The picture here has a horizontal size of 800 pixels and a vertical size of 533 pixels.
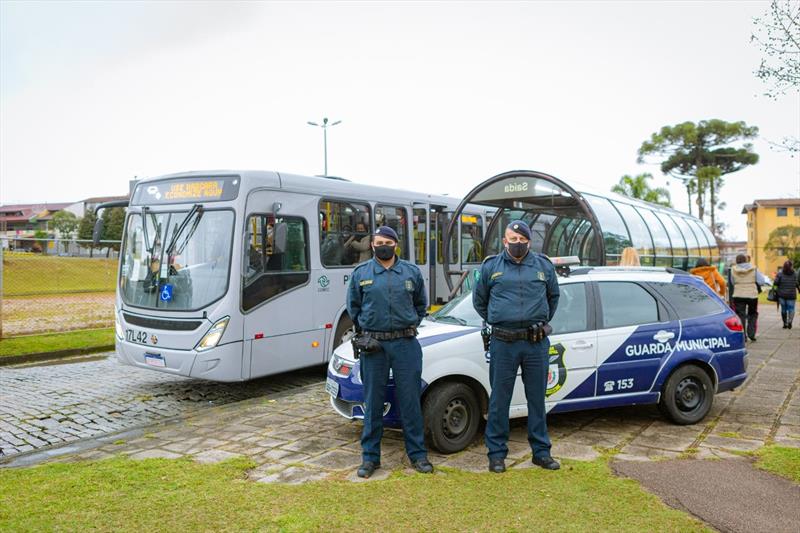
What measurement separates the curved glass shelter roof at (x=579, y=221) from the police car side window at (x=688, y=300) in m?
2.92

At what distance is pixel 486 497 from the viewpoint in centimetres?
465

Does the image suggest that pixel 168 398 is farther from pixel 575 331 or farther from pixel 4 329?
pixel 4 329

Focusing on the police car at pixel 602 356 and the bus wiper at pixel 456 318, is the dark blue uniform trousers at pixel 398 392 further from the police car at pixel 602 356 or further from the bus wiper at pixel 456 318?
the bus wiper at pixel 456 318

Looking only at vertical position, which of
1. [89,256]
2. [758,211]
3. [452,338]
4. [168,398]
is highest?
[758,211]

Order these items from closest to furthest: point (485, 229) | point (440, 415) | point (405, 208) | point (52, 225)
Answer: point (440, 415) → point (405, 208) → point (485, 229) → point (52, 225)

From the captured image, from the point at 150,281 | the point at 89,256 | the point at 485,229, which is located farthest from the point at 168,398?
the point at 89,256

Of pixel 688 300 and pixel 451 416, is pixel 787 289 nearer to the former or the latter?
pixel 688 300

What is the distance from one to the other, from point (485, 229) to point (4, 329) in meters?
10.7

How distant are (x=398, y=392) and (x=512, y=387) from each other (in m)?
0.95

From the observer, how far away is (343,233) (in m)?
10.1

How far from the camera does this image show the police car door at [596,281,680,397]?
637cm

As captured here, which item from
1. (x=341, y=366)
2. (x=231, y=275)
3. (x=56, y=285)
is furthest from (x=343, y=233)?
(x=56, y=285)

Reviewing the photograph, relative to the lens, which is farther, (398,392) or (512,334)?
(398,392)

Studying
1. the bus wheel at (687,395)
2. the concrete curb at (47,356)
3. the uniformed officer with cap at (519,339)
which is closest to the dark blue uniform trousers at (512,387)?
the uniformed officer with cap at (519,339)
